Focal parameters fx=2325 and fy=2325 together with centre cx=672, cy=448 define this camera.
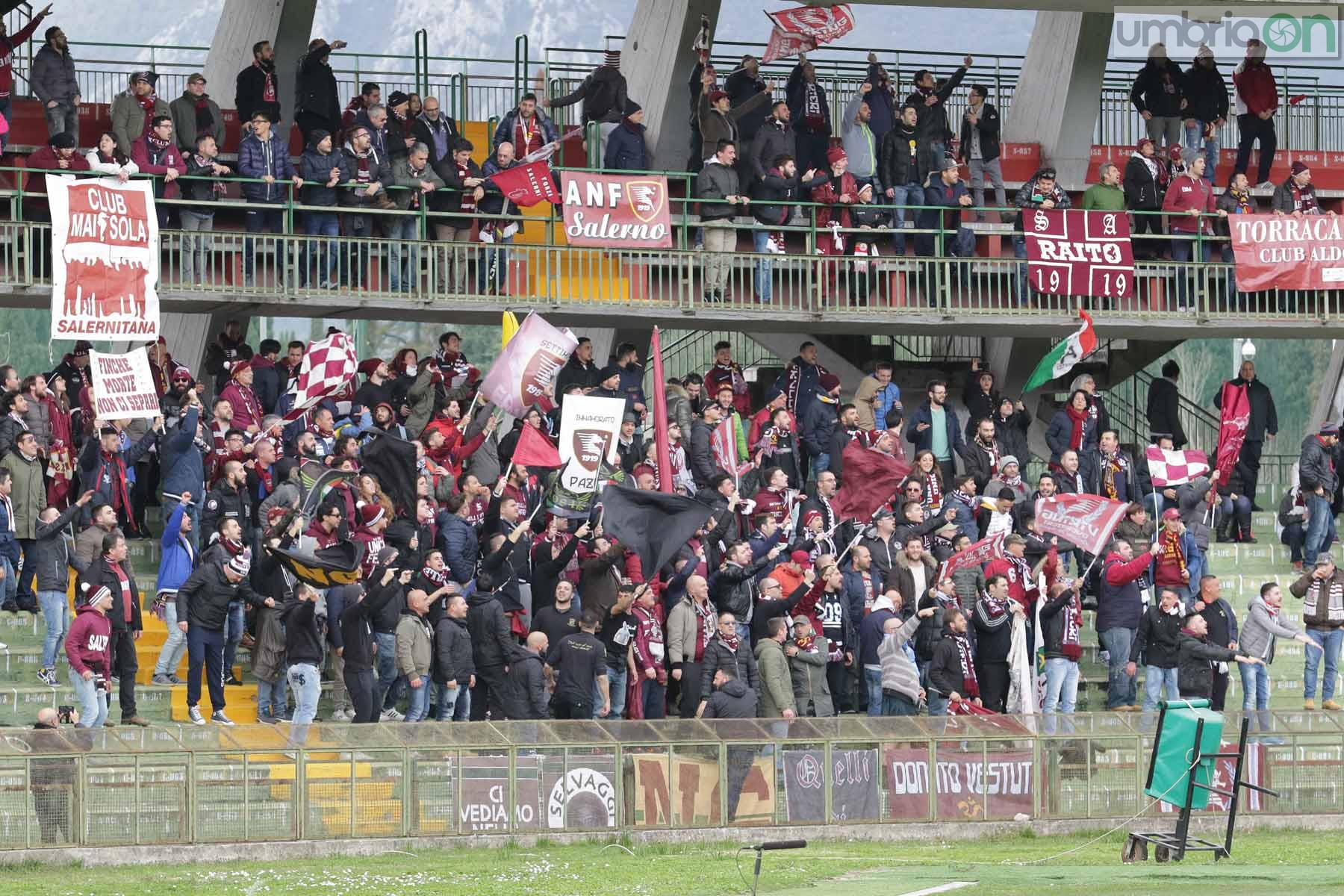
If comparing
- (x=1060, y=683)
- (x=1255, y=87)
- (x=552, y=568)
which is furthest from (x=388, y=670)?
A: (x=1255, y=87)

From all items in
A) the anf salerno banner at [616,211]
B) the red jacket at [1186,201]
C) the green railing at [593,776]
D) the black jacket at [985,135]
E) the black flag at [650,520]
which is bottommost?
the green railing at [593,776]

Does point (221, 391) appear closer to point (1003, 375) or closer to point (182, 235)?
point (182, 235)

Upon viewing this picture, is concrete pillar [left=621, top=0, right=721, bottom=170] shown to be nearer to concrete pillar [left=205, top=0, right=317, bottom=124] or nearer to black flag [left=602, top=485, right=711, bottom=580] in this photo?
concrete pillar [left=205, top=0, right=317, bottom=124]

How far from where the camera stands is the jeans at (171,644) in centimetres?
2155

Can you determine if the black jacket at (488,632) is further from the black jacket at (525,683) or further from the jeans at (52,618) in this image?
the jeans at (52,618)

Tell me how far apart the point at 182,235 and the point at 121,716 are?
24.0 ft

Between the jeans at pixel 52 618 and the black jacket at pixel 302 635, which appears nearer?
the black jacket at pixel 302 635

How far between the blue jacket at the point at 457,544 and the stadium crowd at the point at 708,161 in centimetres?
555

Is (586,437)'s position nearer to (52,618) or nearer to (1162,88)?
(52,618)

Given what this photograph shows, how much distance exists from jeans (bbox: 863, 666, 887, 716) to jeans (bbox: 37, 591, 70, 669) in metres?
7.67

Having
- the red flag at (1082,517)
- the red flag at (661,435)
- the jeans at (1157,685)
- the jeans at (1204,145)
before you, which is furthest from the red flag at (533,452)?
the jeans at (1204,145)

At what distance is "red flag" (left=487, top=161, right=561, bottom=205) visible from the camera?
27.2 meters

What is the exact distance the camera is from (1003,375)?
33188 millimetres

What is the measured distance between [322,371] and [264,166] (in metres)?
3.66
